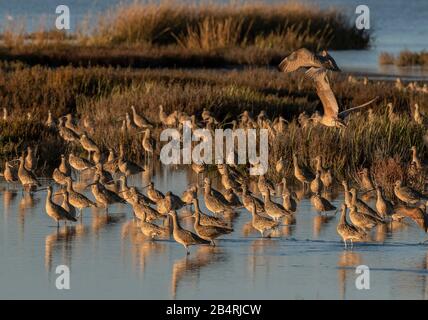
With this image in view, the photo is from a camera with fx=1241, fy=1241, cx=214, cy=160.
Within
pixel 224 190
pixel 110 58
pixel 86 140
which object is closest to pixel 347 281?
pixel 224 190

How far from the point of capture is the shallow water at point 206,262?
962 centimetres

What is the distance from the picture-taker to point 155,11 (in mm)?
35875

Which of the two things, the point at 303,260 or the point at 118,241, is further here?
the point at 118,241

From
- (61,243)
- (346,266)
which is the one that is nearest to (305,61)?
(61,243)

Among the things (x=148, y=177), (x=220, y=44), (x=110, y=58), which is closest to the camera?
(x=148, y=177)

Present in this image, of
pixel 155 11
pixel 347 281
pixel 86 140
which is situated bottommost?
pixel 347 281

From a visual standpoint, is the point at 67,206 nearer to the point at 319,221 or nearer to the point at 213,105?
the point at 319,221

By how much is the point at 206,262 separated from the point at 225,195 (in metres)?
3.00

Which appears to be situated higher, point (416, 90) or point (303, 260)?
point (416, 90)

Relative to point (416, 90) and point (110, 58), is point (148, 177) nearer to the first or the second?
point (416, 90)

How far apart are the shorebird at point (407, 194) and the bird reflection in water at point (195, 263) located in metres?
2.90

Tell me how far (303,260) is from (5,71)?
46.9 ft

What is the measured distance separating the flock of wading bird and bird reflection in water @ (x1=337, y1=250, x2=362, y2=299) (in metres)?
0.32

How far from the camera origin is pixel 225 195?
1356 centimetres
